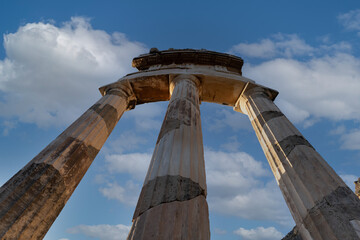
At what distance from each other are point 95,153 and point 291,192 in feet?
23.2

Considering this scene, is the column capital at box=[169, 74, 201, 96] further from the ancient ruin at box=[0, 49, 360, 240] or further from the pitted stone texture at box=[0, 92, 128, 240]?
the pitted stone texture at box=[0, 92, 128, 240]

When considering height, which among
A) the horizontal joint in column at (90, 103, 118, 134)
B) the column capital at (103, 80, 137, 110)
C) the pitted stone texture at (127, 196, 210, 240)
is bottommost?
the pitted stone texture at (127, 196, 210, 240)

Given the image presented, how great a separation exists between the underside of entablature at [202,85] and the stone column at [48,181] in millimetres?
4280

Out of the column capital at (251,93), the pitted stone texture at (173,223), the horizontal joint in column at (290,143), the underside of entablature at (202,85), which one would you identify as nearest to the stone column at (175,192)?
the pitted stone texture at (173,223)

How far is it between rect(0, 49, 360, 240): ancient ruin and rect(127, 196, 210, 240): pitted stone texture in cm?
2

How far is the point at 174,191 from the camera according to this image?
3.92 meters

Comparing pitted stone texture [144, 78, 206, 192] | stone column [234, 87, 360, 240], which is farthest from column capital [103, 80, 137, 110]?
stone column [234, 87, 360, 240]

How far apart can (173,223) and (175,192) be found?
698 mm

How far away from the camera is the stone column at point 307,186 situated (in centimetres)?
414

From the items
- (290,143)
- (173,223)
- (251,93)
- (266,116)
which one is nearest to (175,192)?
(173,223)

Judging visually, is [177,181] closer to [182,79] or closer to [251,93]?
[182,79]

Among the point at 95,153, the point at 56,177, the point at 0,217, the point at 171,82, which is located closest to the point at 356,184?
the point at 171,82

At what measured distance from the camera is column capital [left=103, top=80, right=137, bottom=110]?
1099 centimetres

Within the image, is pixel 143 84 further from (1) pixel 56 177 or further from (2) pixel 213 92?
(1) pixel 56 177
